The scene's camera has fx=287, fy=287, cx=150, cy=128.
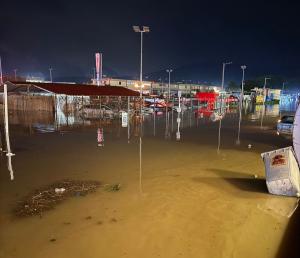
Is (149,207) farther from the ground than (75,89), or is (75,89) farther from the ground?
(75,89)

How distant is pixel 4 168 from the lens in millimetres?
13766

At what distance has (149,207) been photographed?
31.5 feet

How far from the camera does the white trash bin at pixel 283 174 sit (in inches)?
404

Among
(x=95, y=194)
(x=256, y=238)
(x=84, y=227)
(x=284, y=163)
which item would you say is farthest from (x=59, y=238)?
(x=284, y=163)

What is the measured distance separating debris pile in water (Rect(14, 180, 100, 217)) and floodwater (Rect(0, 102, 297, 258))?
11.9 inches

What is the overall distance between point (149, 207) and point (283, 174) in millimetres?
4979

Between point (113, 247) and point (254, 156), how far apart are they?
12081 millimetres

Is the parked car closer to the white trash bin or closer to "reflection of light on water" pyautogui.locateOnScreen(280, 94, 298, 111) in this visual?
the white trash bin

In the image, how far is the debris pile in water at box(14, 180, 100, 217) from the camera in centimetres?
929

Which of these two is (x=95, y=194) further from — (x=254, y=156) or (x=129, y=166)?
(x=254, y=156)

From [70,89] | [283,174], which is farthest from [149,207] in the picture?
[70,89]

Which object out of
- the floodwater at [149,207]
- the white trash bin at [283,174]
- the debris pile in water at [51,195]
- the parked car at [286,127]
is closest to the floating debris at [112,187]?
the floodwater at [149,207]

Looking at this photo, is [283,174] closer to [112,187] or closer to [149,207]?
[149,207]

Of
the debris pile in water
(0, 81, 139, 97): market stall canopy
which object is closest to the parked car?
(0, 81, 139, 97): market stall canopy
